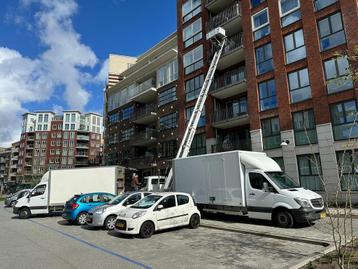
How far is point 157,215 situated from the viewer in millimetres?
10375

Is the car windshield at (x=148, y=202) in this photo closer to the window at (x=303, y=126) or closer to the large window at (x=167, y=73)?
the window at (x=303, y=126)

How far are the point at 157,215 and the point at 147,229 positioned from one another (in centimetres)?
62

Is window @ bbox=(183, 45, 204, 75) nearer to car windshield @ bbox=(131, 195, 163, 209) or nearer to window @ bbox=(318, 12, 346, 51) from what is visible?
window @ bbox=(318, 12, 346, 51)

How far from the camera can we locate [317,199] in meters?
11.0

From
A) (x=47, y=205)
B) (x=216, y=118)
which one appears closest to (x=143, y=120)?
(x=216, y=118)

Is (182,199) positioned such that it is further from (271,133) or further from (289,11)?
(289,11)

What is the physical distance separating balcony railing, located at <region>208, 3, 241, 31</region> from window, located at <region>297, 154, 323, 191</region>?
13.6 meters

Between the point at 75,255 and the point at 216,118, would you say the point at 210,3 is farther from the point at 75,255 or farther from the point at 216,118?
the point at 75,255

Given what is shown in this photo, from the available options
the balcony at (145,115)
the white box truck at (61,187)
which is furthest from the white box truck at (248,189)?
the balcony at (145,115)

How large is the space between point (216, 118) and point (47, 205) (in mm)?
14514

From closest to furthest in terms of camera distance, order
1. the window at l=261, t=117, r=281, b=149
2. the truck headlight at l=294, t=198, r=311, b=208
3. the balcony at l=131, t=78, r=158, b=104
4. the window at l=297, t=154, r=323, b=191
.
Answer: the truck headlight at l=294, t=198, r=311, b=208 → the window at l=297, t=154, r=323, b=191 → the window at l=261, t=117, r=281, b=149 → the balcony at l=131, t=78, r=158, b=104

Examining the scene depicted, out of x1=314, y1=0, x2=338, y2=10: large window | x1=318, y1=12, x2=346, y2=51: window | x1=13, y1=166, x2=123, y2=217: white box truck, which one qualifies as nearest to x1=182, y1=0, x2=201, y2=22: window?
x1=314, y1=0, x2=338, y2=10: large window

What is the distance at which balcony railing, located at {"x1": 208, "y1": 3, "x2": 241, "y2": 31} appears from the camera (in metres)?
24.2

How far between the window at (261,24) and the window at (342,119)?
26.7 ft
